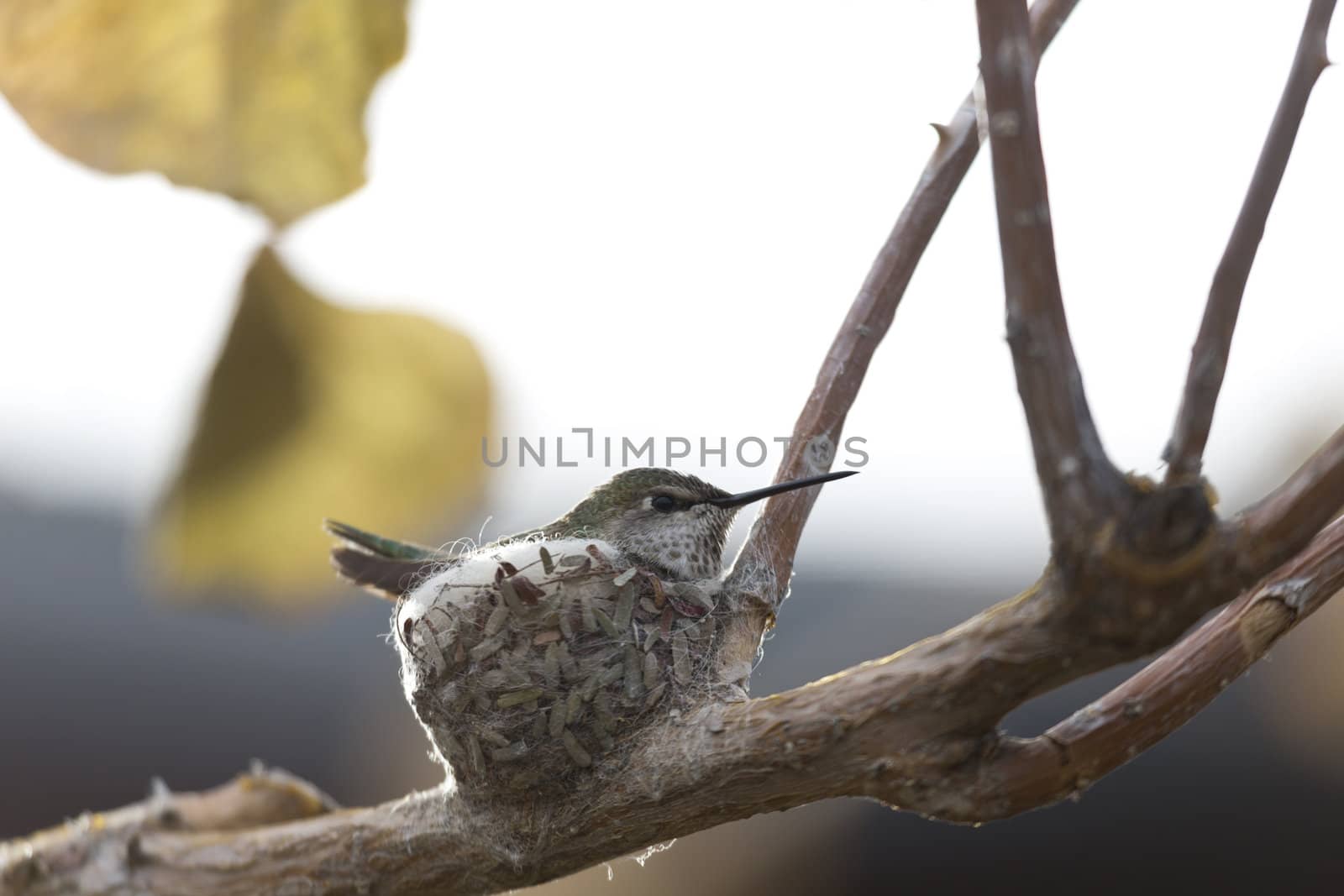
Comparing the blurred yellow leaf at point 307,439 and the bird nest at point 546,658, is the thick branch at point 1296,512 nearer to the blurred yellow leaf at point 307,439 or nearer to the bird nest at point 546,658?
the bird nest at point 546,658

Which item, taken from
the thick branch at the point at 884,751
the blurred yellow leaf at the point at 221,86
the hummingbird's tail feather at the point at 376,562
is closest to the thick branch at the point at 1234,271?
the thick branch at the point at 884,751

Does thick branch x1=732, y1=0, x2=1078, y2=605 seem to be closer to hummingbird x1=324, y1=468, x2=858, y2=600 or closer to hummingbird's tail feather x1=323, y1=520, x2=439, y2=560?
hummingbird x1=324, y1=468, x2=858, y2=600

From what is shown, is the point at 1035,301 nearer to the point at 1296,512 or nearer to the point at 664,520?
the point at 1296,512

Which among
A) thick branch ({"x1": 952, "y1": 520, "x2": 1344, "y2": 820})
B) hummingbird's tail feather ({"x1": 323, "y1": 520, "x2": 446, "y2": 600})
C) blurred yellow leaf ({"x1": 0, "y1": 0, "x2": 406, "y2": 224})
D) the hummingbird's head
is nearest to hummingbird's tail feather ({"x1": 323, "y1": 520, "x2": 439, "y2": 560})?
hummingbird's tail feather ({"x1": 323, "y1": 520, "x2": 446, "y2": 600})

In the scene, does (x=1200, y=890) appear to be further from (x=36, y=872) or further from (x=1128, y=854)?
(x=36, y=872)

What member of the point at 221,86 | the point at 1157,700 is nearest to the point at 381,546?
the point at 221,86

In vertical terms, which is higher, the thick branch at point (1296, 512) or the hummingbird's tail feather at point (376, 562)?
the hummingbird's tail feather at point (376, 562)
